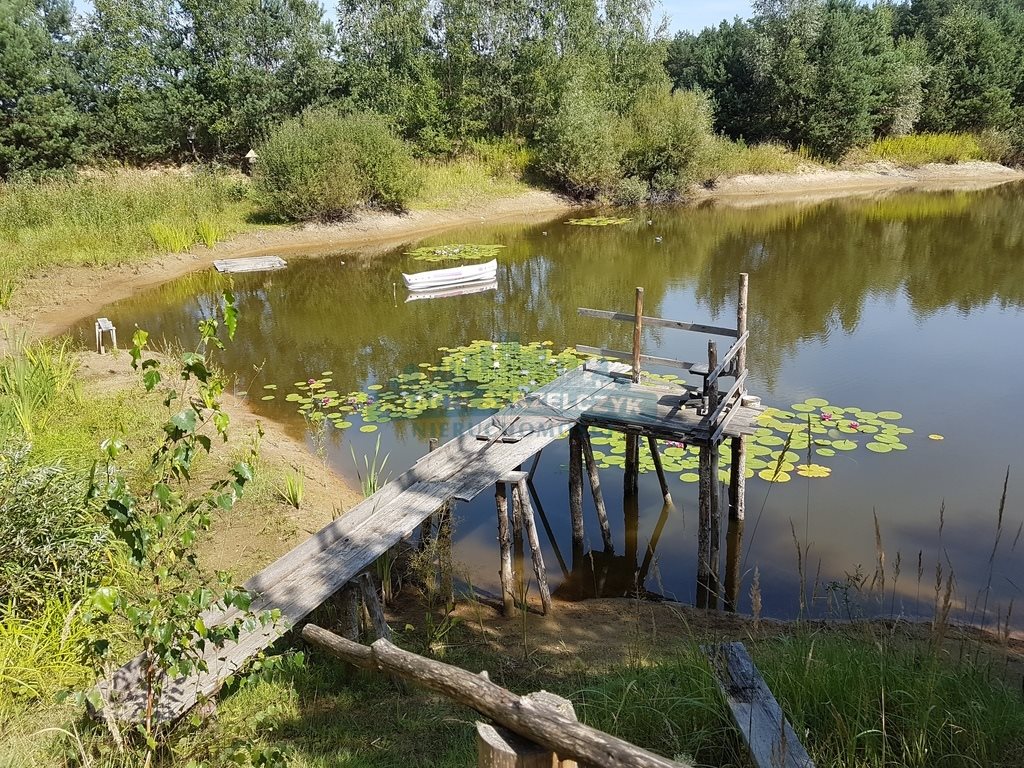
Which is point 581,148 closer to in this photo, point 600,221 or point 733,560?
point 600,221

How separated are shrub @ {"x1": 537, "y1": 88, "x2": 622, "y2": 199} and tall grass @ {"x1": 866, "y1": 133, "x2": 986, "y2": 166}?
13.5m

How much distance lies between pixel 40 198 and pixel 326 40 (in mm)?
13735

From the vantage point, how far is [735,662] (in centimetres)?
318

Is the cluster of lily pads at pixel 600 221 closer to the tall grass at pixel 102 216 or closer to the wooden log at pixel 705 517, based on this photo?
the tall grass at pixel 102 216

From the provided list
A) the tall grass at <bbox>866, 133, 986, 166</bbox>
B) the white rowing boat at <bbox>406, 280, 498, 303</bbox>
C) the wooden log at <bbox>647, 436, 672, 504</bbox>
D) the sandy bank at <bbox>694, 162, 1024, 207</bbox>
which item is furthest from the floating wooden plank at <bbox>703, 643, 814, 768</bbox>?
the tall grass at <bbox>866, 133, 986, 166</bbox>

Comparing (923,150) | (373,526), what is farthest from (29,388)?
(923,150)

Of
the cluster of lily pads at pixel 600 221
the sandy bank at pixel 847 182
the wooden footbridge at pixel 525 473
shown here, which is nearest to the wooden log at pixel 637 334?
the wooden footbridge at pixel 525 473

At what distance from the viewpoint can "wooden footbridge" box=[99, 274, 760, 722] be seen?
462 cm

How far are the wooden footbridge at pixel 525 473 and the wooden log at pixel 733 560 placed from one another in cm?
13

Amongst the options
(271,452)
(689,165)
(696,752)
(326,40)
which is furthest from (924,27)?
(696,752)

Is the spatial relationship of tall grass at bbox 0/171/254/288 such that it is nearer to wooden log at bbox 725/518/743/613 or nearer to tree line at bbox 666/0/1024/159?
wooden log at bbox 725/518/743/613

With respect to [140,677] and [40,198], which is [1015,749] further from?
[40,198]

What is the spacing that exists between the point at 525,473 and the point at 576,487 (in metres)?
1.19

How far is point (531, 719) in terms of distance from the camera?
213 cm
